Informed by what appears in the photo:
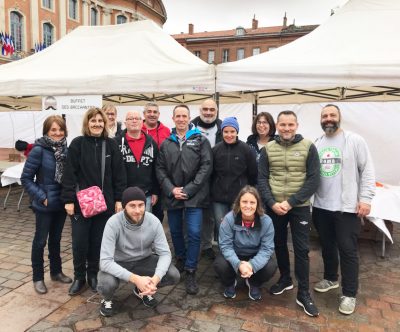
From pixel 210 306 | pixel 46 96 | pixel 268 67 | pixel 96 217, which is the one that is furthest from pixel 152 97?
pixel 210 306

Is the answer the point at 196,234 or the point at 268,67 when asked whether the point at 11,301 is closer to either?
the point at 196,234

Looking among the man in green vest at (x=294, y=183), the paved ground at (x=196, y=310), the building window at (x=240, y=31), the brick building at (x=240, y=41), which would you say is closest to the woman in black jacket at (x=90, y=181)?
the paved ground at (x=196, y=310)

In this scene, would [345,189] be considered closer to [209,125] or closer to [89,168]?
[209,125]

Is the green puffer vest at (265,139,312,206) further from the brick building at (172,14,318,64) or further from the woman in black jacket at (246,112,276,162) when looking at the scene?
the brick building at (172,14,318,64)

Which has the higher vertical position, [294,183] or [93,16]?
[93,16]

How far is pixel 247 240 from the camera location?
131 inches

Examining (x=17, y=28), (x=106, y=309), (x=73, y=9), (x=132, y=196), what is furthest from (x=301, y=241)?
(x=73, y=9)

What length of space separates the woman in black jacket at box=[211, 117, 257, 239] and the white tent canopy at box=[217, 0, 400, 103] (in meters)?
1.28

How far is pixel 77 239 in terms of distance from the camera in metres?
3.26

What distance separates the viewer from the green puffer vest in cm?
310

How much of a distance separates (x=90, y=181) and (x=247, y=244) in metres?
1.58

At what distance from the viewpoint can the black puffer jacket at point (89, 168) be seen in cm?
318

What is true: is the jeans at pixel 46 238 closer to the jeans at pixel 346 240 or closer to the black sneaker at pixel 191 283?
the black sneaker at pixel 191 283

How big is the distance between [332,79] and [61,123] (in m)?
3.15
